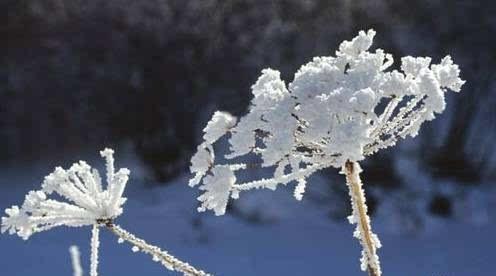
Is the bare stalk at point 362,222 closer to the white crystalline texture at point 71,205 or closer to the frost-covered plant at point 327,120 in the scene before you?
the frost-covered plant at point 327,120

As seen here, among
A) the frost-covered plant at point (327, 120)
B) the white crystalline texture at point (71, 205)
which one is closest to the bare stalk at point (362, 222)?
the frost-covered plant at point (327, 120)

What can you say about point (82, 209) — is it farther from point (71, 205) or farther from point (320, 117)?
point (320, 117)

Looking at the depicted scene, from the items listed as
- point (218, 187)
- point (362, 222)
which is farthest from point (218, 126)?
point (362, 222)

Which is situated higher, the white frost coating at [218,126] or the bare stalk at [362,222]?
the white frost coating at [218,126]

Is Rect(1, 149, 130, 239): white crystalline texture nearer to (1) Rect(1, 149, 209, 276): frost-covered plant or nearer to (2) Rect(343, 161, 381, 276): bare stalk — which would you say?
(1) Rect(1, 149, 209, 276): frost-covered plant

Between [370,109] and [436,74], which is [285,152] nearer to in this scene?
[370,109]

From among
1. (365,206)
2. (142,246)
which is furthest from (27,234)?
(365,206)
